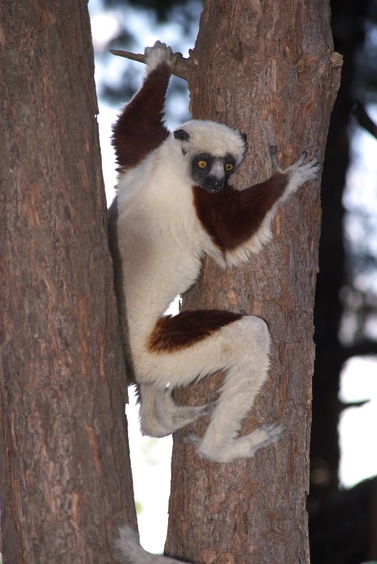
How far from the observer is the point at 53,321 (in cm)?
353

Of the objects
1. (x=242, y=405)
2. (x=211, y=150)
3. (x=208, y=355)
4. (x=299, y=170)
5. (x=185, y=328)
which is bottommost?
(x=242, y=405)

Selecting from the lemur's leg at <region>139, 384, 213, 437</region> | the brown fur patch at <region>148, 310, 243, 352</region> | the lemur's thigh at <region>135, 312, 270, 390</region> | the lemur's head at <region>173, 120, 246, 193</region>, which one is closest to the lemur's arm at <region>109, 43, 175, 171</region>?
the lemur's head at <region>173, 120, 246, 193</region>

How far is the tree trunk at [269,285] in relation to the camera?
4.20 meters

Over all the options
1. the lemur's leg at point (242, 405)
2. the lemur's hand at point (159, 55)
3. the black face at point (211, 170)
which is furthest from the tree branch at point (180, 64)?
the lemur's leg at point (242, 405)

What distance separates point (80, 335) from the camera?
11.7 feet

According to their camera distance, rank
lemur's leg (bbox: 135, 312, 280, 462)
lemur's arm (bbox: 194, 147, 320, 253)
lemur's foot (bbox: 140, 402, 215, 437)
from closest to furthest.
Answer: lemur's leg (bbox: 135, 312, 280, 462) → lemur's arm (bbox: 194, 147, 320, 253) → lemur's foot (bbox: 140, 402, 215, 437)

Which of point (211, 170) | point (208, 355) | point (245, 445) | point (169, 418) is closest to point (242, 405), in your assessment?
point (245, 445)

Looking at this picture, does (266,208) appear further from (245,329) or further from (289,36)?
(289,36)

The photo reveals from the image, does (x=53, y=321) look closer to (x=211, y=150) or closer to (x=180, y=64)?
(x=211, y=150)

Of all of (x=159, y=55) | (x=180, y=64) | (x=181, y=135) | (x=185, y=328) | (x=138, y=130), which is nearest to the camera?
(x=185, y=328)

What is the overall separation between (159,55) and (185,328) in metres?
2.11

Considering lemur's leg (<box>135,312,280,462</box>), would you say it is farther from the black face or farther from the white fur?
the black face

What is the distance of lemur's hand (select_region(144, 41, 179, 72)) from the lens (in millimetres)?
5402

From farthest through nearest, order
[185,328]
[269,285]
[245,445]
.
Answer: [185,328], [269,285], [245,445]
